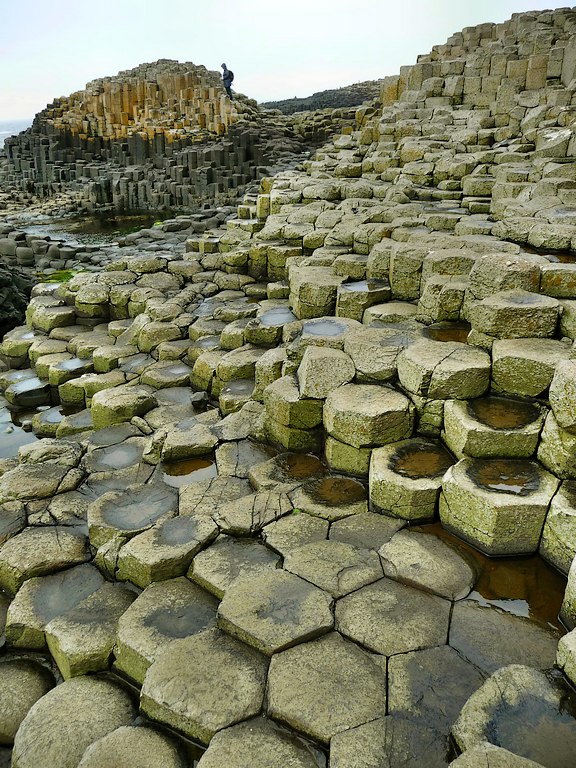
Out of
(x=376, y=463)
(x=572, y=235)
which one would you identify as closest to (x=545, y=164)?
(x=572, y=235)

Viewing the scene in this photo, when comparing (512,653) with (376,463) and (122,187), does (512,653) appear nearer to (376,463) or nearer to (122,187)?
(376,463)

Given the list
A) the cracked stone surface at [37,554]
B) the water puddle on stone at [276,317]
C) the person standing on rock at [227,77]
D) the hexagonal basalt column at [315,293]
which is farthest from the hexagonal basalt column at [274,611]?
the person standing on rock at [227,77]

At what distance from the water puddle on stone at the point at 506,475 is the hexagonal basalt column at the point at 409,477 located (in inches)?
9.2

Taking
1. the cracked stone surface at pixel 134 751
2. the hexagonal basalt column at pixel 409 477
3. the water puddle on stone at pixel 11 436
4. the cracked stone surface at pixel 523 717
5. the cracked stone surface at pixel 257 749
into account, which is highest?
the hexagonal basalt column at pixel 409 477

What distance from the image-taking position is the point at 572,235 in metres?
4.94

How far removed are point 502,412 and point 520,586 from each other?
1071 mm

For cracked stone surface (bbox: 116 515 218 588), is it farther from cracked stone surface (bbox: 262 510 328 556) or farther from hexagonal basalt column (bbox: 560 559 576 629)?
hexagonal basalt column (bbox: 560 559 576 629)

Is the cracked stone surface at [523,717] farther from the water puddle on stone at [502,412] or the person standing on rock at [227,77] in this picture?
the person standing on rock at [227,77]

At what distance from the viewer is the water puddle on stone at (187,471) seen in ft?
14.0

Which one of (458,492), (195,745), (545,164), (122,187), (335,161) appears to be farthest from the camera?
(122,187)

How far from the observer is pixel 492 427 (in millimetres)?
3248

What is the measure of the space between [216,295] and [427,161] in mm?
5125

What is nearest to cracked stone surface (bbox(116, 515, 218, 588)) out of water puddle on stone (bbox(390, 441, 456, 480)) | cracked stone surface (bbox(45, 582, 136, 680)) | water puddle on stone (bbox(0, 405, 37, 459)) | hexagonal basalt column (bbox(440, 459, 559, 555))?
cracked stone surface (bbox(45, 582, 136, 680))

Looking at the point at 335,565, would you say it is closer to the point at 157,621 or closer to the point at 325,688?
the point at 325,688
